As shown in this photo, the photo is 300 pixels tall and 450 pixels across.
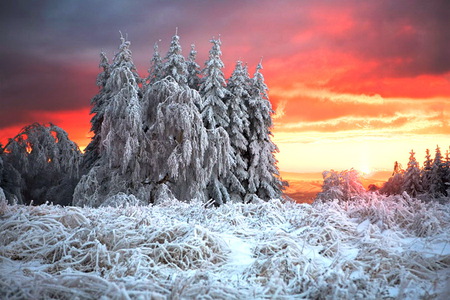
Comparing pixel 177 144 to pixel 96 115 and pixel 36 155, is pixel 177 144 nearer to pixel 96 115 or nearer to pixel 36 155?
pixel 36 155

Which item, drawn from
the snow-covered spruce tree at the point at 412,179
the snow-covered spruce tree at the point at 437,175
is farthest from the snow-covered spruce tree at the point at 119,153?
the snow-covered spruce tree at the point at 412,179

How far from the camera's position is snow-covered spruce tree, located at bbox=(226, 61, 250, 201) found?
2105 cm

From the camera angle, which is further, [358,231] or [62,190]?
[62,190]

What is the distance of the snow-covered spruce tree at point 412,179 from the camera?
2353 centimetres

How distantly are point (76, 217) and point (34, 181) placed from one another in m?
18.8

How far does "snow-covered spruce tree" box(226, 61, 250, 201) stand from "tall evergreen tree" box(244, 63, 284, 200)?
0.47 metres

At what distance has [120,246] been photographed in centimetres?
333

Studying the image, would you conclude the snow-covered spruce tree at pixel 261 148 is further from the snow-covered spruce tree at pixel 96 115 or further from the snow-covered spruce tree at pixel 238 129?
the snow-covered spruce tree at pixel 96 115

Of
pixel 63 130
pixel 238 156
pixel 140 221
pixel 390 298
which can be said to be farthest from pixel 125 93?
pixel 390 298

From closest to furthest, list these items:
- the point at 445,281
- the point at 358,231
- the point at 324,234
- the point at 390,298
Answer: the point at 390,298
the point at 445,281
the point at 324,234
the point at 358,231

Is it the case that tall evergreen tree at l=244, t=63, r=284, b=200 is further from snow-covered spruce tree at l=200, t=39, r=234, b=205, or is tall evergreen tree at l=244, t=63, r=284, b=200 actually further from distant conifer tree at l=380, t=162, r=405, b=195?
distant conifer tree at l=380, t=162, r=405, b=195

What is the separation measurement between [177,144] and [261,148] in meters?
10.1

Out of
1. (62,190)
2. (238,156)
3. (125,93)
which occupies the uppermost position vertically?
(125,93)

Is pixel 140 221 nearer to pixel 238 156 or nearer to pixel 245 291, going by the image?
pixel 245 291
